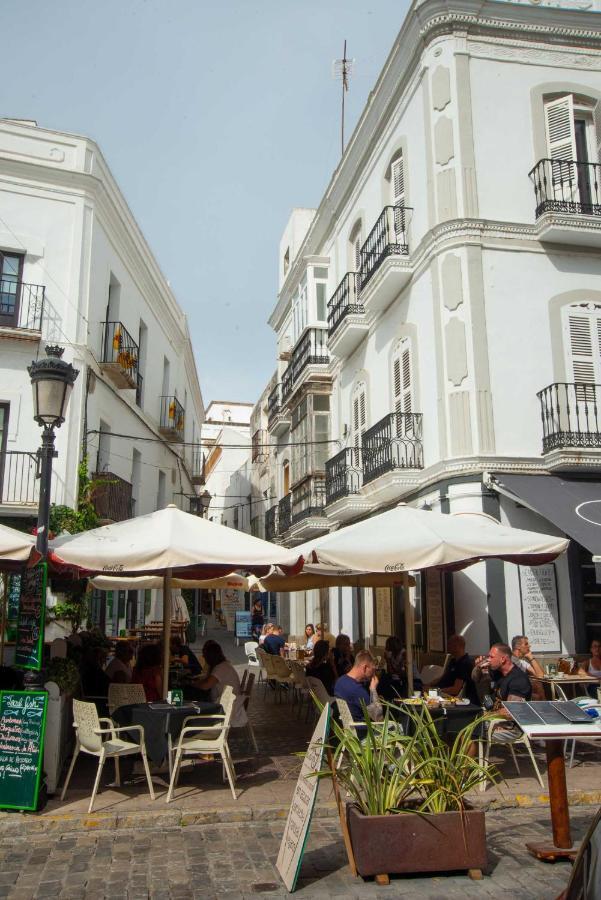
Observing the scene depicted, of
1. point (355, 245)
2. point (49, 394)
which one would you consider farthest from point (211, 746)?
point (355, 245)

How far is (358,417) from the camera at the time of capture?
18953mm

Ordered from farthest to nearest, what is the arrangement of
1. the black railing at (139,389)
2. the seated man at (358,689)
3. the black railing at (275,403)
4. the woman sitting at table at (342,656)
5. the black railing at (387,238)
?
1. the black railing at (275,403)
2. the black railing at (139,389)
3. the black railing at (387,238)
4. the woman sitting at table at (342,656)
5. the seated man at (358,689)

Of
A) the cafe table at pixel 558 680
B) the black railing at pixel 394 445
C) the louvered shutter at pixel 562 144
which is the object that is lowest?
the cafe table at pixel 558 680

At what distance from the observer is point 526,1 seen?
14.8 metres

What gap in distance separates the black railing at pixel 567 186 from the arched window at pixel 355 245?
575 cm

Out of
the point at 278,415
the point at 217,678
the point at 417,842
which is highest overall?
the point at 278,415

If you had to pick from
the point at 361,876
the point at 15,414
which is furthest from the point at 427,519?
the point at 15,414

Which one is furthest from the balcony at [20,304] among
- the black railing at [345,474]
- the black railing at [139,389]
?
the black railing at [345,474]

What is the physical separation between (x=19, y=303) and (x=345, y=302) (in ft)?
25.4

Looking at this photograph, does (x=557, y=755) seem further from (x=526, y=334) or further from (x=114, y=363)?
(x=114, y=363)

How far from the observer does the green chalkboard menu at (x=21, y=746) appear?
6574 millimetres

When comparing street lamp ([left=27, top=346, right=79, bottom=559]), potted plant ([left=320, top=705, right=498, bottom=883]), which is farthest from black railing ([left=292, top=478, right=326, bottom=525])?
potted plant ([left=320, top=705, right=498, bottom=883])

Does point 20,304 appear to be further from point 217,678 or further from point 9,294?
point 217,678

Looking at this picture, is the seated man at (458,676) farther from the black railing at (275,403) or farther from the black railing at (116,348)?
the black railing at (275,403)
